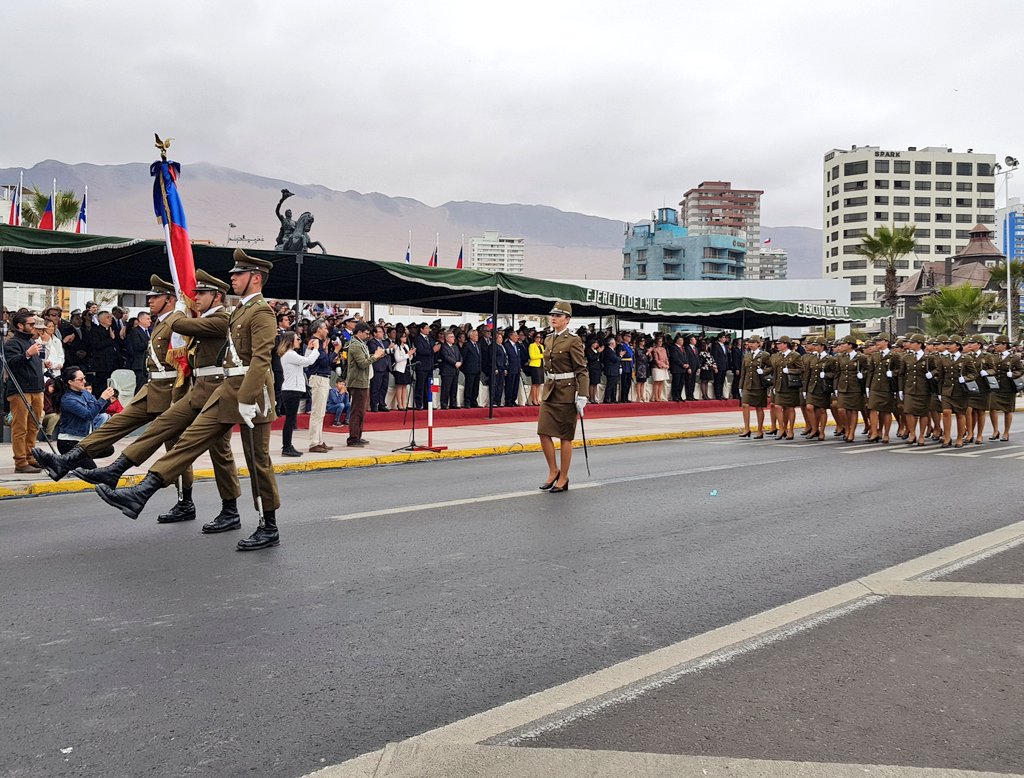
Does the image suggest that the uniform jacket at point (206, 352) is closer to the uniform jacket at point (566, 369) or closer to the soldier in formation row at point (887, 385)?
the uniform jacket at point (566, 369)

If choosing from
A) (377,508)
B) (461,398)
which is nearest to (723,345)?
(461,398)

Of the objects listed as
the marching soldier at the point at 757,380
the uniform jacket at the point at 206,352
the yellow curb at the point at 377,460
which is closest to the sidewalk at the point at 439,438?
the yellow curb at the point at 377,460

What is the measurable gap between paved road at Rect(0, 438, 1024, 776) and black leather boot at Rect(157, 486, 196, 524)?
0.60ft

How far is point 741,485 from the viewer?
10.3 meters

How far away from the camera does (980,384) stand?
16094 mm

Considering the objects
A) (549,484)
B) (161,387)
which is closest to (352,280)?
(549,484)

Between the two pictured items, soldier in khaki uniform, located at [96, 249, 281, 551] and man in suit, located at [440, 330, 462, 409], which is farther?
man in suit, located at [440, 330, 462, 409]

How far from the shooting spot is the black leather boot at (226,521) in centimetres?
714

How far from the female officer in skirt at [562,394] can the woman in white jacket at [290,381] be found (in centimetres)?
429

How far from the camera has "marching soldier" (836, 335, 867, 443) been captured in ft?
53.1

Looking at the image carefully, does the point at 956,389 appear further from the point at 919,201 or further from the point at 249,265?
the point at 919,201

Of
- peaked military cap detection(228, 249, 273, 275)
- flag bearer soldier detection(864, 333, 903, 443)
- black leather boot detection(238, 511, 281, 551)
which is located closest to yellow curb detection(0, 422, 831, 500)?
black leather boot detection(238, 511, 281, 551)

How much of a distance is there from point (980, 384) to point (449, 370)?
10511mm

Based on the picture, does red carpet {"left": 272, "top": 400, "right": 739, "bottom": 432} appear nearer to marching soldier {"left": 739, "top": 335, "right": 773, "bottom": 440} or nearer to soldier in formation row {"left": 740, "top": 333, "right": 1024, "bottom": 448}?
marching soldier {"left": 739, "top": 335, "right": 773, "bottom": 440}
